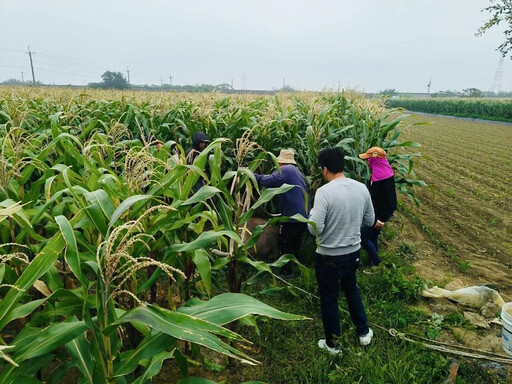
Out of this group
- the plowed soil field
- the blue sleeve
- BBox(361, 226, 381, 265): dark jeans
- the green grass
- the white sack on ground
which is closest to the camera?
the green grass

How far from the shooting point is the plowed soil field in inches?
189

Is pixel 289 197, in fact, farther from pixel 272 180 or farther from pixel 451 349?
pixel 451 349

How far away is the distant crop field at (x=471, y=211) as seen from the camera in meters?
5.02

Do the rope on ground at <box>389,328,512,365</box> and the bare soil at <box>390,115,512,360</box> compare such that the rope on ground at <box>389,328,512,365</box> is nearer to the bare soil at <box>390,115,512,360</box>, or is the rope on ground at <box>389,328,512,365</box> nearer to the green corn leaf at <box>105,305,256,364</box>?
the bare soil at <box>390,115,512,360</box>

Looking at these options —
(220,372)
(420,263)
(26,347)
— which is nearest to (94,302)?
(26,347)

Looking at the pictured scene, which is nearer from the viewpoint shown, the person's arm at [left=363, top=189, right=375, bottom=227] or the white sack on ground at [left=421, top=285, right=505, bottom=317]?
the person's arm at [left=363, top=189, right=375, bottom=227]

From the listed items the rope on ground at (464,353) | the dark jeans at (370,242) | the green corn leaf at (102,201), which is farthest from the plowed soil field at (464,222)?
the green corn leaf at (102,201)

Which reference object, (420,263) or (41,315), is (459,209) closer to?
(420,263)

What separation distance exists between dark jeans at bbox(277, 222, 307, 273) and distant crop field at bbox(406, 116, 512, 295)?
7.40 ft

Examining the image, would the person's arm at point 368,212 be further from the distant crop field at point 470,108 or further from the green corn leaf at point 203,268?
the distant crop field at point 470,108

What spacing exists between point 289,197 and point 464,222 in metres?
4.06

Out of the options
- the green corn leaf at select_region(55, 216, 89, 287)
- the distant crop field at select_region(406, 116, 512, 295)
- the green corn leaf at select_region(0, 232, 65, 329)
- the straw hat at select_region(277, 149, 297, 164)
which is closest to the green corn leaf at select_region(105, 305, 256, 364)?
the green corn leaf at select_region(55, 216, 89, 287)

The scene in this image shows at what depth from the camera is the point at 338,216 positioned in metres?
3.06

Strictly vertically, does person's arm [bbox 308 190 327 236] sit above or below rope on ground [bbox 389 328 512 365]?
above
